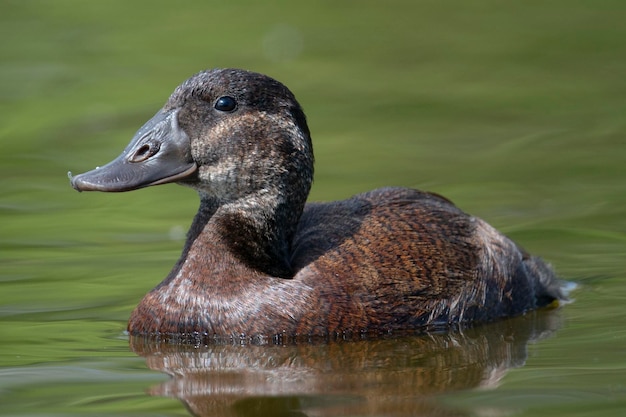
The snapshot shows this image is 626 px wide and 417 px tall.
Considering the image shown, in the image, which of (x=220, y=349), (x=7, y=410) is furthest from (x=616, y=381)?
(x=7, y=410)

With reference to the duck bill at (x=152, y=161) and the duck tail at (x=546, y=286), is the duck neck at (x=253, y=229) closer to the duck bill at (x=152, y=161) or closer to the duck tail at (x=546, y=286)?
the duck bill at (x=152, y=161)

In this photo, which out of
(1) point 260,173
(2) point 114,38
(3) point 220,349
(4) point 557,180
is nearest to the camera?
(3) point 220,349

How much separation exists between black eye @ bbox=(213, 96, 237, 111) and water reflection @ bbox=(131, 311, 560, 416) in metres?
1.43

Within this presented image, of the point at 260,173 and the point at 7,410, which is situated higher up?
the point at 260,173

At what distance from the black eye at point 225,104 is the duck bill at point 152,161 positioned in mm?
255

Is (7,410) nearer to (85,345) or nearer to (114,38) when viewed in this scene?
(85,345)

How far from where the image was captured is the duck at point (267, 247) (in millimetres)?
7828

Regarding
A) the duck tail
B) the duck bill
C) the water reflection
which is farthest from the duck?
the duck tail

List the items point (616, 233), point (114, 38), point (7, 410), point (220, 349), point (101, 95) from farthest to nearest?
point (114, 38), point (101, 95), point (616, 233), point (220, 349), point (7, 410)

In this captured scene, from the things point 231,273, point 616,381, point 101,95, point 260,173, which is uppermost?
point 101,95

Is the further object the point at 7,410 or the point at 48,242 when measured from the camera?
the point at 48,242

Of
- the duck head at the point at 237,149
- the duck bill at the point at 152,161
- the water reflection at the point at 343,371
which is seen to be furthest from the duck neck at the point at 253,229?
the water reflection at the point at 343,371

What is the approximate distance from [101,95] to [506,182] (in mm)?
4320

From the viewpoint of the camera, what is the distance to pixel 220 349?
762cm
